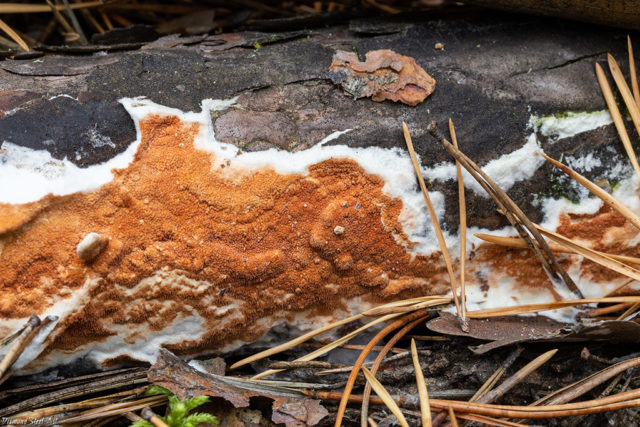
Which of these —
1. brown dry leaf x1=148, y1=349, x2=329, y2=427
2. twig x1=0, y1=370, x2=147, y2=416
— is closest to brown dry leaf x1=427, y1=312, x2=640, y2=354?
brown dry leaf x1=148, y1=349, x2=329, y2=427

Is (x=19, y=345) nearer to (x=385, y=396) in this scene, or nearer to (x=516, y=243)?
(x=385, y=396)

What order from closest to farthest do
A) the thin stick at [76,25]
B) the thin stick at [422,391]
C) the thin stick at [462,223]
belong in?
the thin stick at [422,391] → the thin stick at [462,223] → the thin stick at [76,25]

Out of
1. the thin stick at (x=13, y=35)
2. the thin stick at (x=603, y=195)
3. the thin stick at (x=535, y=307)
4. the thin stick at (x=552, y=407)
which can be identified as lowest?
the thin stick at (x=552, y=407)

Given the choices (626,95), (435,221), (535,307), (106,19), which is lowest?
(535,307)

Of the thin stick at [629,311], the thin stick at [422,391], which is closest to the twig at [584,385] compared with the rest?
the thin stick at [629,311]

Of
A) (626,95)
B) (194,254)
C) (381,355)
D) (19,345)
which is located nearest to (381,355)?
(381,355)

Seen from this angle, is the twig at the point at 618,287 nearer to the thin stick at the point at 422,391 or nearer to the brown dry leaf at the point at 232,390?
the thin stick at the point at 422,391
